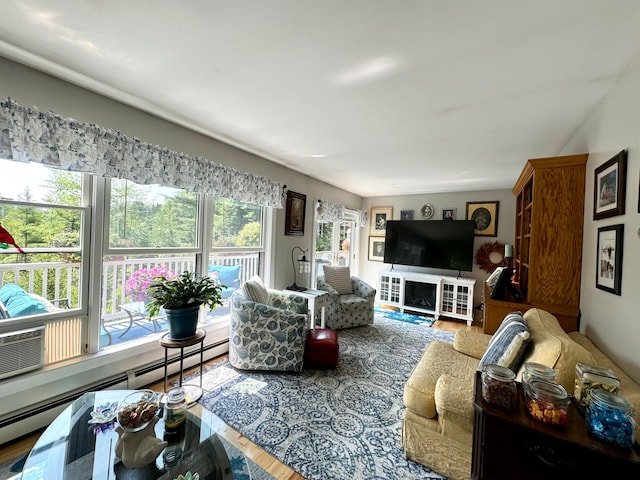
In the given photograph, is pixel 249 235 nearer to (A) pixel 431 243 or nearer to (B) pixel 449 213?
(A) pixel 431 243

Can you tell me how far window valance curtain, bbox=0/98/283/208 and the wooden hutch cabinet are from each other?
2803 mm

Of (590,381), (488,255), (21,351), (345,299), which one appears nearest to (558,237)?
(590,381)

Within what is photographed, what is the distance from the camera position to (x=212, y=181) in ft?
8.50

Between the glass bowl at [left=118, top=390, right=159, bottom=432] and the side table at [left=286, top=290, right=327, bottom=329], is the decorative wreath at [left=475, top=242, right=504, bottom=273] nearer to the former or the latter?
the side table at [left=286, top=290, right=327, bottom=329]

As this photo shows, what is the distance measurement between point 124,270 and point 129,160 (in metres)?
0.98

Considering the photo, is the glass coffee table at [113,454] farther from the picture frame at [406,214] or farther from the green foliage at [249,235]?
the picture frame at [406,214]

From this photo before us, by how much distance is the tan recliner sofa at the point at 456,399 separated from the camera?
1231 mm

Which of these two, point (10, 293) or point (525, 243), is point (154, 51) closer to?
point (10, 293)

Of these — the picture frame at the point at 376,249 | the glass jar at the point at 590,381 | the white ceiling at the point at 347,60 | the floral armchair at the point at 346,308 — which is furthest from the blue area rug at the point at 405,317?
the glass jar at the point at 590,381

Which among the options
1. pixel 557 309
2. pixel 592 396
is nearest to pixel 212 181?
pixel 592 396

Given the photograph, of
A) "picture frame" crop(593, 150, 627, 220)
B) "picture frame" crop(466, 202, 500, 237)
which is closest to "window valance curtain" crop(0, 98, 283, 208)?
"picture frame" crop(593, 150, 627, 220)

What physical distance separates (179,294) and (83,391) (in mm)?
919

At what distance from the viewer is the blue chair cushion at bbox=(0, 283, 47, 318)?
1651 mm

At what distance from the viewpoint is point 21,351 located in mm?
1654
